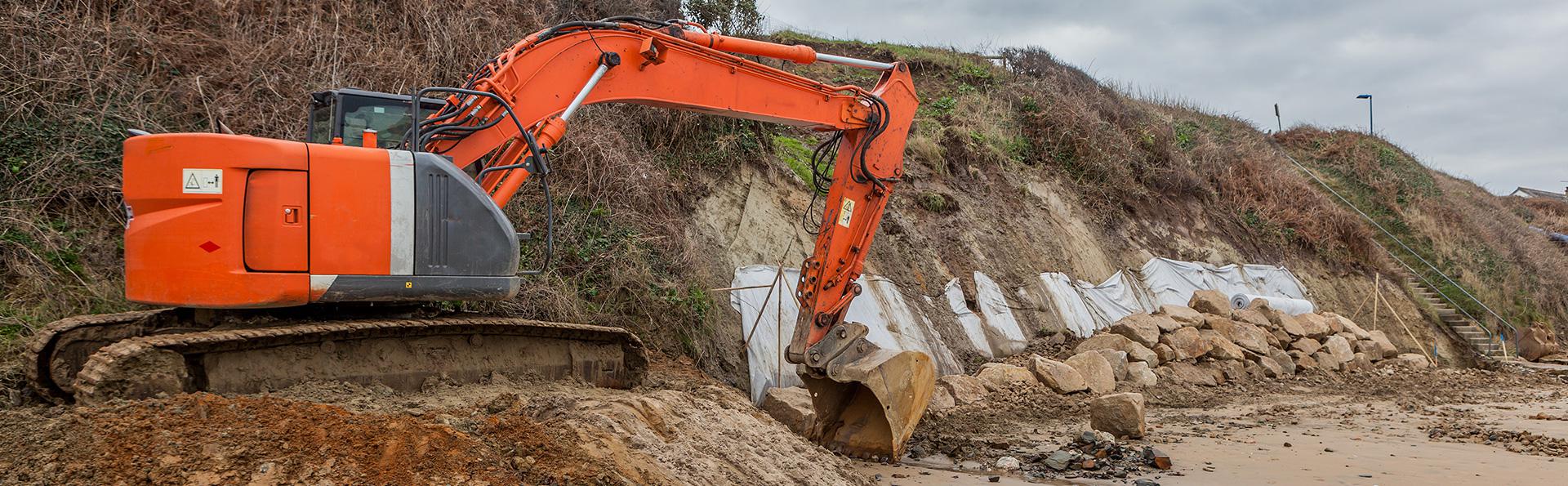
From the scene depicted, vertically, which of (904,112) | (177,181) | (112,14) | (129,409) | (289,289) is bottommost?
(129,409)

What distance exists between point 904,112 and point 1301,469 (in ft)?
13.4

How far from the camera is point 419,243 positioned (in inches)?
229

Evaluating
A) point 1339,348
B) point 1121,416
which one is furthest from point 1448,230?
point 1121,416

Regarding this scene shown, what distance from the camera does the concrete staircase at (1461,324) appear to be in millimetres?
20500

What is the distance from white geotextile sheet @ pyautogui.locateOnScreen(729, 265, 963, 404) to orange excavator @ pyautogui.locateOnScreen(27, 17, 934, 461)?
172 centimetres

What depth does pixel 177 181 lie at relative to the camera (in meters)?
5.23

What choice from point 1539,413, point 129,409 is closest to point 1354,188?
point 1539,413

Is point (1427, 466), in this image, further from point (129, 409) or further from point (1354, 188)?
point (1354, 188)

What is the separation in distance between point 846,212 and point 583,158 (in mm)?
3509

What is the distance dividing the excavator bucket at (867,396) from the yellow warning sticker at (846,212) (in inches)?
31.0

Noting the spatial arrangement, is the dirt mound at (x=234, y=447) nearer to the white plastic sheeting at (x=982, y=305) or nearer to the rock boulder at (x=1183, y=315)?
the white plastic sheeting at (x=982, y=305)

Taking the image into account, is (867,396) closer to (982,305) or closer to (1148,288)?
(982,305)

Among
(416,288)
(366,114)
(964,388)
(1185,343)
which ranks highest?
(366,114)

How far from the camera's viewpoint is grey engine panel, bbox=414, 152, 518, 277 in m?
5.80
